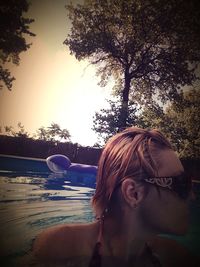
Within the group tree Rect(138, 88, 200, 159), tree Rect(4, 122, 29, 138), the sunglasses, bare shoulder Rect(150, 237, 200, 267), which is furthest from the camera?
tree Rect(4, 122, 29, 138)

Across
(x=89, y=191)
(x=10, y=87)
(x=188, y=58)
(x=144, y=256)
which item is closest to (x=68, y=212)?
(x=89, y=191)

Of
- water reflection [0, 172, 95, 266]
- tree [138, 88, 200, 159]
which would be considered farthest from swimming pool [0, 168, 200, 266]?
tree [138, 88, 200, 159]

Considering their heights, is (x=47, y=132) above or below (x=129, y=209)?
above

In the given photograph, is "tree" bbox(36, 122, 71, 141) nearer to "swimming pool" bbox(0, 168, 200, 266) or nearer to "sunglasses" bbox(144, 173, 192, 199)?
"swimming pool" bbox(0, 168, 200, 266)

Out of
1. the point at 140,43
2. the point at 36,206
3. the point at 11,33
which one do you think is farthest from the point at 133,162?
the point at 11,33

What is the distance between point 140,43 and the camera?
2.98 m

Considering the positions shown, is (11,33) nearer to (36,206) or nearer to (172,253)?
(36,206)

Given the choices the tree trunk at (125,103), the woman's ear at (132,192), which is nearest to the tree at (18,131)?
the tree trunk at (125,103)

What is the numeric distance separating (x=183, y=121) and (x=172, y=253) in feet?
4.34

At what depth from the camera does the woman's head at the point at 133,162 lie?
6.67 feet

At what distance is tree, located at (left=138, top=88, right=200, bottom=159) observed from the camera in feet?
9.14

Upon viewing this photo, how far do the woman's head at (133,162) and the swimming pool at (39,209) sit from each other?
19.8 inches

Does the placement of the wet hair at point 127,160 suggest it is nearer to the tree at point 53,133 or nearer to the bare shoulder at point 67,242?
the bare shoulder at point 67,242

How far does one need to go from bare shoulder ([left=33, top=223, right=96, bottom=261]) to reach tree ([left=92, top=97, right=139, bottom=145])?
0.99 m
